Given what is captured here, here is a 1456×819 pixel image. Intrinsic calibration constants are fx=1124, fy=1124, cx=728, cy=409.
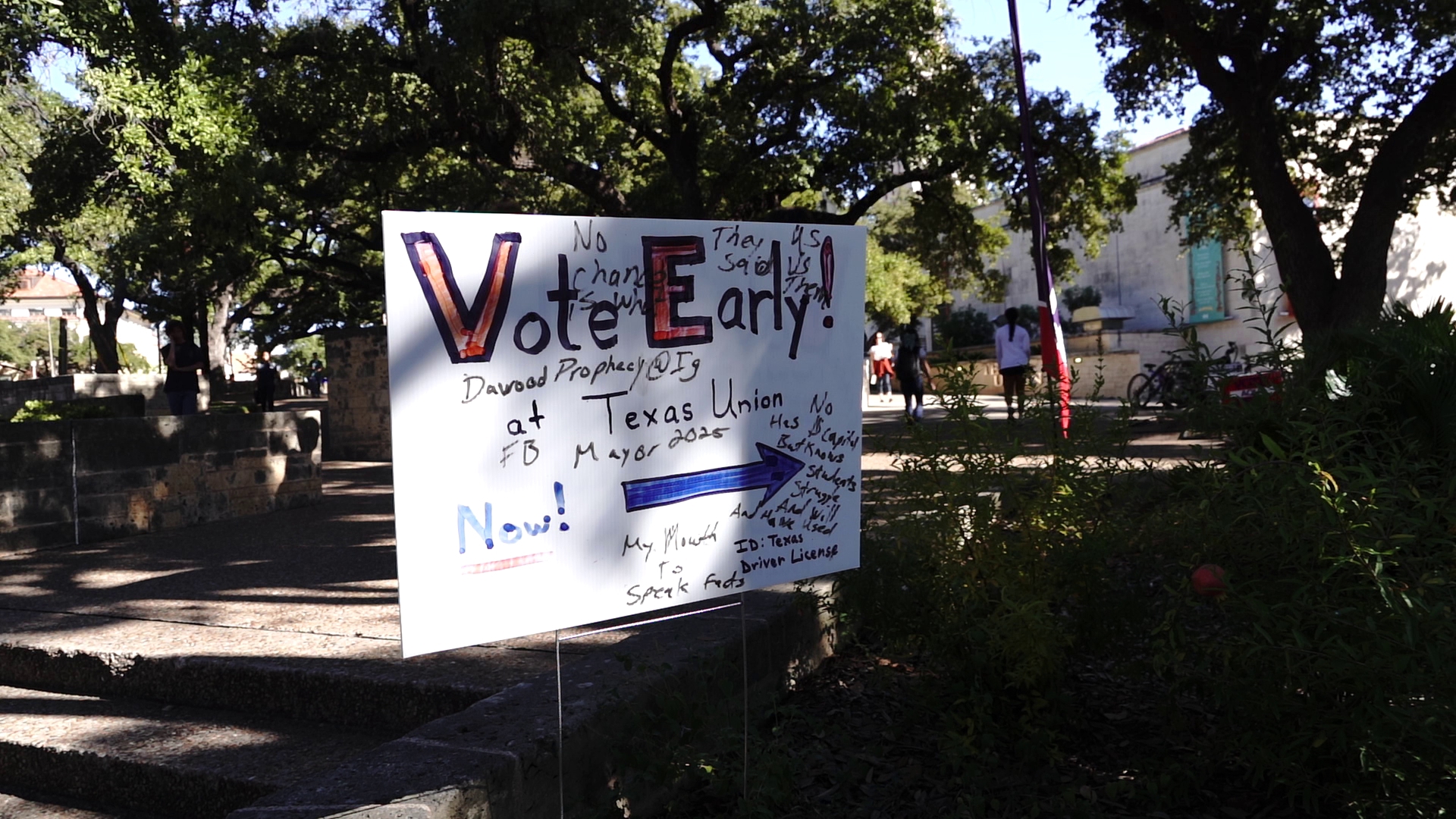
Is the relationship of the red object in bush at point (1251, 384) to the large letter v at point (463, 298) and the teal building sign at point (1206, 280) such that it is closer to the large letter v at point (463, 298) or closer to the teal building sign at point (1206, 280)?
the large letter v at point (463, 298)

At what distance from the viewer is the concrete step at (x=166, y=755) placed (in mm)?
3523

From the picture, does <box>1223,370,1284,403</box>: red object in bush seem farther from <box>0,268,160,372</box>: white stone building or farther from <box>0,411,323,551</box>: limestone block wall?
<box>0,268,160,372</box>: white stone building

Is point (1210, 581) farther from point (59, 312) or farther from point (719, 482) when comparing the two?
point (59, 312)

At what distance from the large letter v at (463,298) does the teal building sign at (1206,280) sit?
33.1 meters

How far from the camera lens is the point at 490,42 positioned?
33.9 feet

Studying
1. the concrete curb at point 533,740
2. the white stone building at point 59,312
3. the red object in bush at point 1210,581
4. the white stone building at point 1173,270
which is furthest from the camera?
the white stone building at point 59,312

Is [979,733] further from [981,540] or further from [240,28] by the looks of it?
[240,28]

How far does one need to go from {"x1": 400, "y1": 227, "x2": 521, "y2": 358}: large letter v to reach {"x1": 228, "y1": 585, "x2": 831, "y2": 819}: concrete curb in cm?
102

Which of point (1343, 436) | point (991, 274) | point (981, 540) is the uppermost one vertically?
point (991, 274)

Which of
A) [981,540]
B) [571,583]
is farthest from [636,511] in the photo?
[981,540]

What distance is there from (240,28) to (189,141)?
214cm

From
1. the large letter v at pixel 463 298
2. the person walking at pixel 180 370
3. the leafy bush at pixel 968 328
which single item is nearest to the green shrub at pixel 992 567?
the large letter v at pixel 463 298

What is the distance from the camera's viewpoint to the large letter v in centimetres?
270

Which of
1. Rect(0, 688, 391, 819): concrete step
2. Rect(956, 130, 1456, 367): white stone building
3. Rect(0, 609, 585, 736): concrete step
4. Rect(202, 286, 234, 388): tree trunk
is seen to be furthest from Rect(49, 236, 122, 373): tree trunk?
Rect(0, 688, 391, 819): concrete step
